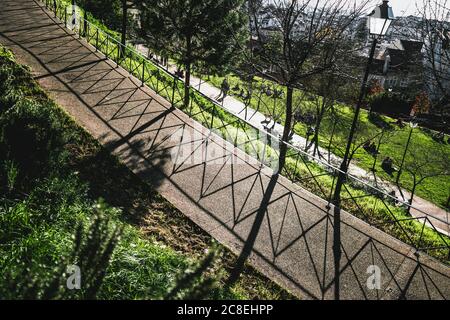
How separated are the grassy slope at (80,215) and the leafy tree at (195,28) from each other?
345 inches

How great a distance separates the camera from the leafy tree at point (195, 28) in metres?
15.9

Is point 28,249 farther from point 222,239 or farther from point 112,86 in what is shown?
point 112,86

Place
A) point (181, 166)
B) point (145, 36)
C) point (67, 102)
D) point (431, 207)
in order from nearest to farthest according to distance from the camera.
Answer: point (181, 166) → point (67, 102) → point (145, 36) → point (431, 207)

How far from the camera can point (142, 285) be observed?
550cm

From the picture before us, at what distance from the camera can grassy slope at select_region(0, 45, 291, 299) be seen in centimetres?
551

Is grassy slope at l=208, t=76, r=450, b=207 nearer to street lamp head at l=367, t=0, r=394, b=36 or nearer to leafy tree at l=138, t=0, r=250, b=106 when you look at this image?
leafy tree at l=138, t=0, r=250, b=106

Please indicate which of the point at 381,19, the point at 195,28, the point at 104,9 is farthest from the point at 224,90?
the point at 381,19

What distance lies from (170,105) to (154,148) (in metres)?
3.13

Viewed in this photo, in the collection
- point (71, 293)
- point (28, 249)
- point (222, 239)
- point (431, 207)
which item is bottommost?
point (431, 207)

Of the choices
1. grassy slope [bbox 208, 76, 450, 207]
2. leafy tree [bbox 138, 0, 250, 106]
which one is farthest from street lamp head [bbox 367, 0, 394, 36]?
grassy slope [bbox 208, 76, 450, 207]

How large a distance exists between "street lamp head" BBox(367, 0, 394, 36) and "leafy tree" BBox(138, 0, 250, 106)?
299 inches

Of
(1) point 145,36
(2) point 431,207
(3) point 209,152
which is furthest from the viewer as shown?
(2) point 431,207
